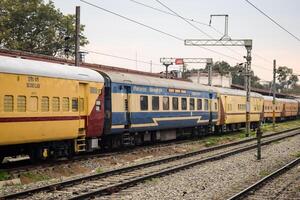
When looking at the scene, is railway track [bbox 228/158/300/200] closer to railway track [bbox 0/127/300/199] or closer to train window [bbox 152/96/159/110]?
railway track [bbox 0/127/300/199]

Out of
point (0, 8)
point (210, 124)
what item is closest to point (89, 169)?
point (210, 124)

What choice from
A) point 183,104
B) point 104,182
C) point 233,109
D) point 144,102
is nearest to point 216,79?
point 233,109

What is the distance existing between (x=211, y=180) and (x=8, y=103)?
21.1ft

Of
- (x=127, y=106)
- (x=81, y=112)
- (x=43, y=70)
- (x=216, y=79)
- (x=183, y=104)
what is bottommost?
(x=81, y=112)

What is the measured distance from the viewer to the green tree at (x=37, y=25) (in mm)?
54938

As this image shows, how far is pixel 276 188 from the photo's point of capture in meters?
14.1

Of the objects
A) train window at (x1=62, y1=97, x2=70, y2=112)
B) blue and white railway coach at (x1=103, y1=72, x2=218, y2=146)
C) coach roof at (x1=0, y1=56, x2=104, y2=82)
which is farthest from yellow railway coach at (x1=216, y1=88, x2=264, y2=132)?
train window at (x1=62, y1=97, x2=70, y2=112)

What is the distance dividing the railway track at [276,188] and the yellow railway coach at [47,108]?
6.89 meters

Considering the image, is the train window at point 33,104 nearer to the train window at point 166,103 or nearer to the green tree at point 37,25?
the train window at point 166,103

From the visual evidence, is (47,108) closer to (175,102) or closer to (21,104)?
(21,104)

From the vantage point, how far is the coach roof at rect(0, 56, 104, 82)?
15062 mm

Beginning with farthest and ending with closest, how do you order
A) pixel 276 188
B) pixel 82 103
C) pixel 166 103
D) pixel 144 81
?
pixel 166 103 < pixel 144 81 < pixel 82 103 < pixel 276 188

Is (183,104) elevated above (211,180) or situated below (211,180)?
above

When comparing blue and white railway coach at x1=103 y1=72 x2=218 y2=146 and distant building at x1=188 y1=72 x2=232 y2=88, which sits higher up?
distant building at x1=188 y1=72 x2=232 y2=88
